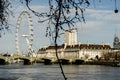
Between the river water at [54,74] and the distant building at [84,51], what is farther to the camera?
the distant building at [84,51]

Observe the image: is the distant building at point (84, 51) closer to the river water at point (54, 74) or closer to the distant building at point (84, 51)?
the distant building at point (84, 51)

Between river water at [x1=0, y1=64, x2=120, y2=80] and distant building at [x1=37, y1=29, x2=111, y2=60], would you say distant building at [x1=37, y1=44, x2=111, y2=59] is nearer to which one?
distant building at [x1=37, y1=29, x2=111, y2=60]

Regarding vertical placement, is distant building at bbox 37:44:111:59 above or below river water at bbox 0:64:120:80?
above

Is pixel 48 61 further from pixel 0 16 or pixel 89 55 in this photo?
pixel 0 16

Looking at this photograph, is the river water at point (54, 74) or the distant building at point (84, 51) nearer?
the river water at point (54, 74)

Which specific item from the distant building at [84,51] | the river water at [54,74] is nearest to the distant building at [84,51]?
the distant building at [84,51]

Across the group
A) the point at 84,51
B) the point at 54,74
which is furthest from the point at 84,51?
the point at 54,74

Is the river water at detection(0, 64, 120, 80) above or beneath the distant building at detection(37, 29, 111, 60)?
beneath

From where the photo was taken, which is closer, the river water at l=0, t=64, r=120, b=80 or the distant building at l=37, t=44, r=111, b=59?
the river water at l=0, t=64, r=120, b=80

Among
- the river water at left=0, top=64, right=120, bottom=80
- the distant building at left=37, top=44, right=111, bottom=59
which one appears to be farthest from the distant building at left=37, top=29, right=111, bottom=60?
the river water at left=0, top=64, right=120, bottom=80

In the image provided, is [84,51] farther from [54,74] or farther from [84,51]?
[54,74]

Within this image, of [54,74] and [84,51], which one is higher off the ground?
[84,51]

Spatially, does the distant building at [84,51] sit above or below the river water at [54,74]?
above

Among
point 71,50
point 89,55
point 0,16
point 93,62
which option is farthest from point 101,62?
point 0,16
